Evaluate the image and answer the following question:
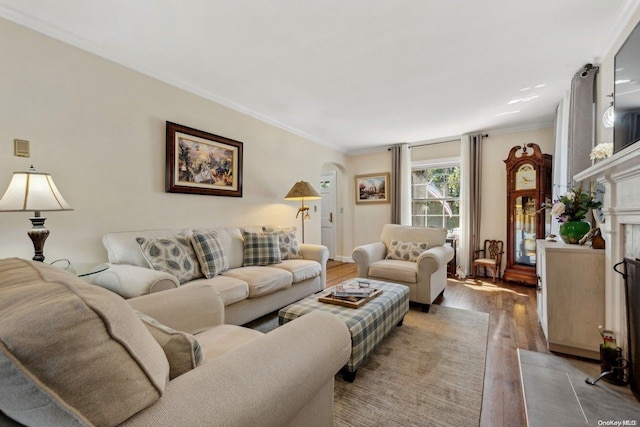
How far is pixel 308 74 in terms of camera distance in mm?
2695

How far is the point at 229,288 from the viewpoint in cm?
227

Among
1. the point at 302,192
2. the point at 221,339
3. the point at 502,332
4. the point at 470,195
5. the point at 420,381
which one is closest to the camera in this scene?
the point at 221,339

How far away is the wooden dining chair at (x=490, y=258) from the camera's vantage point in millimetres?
4137

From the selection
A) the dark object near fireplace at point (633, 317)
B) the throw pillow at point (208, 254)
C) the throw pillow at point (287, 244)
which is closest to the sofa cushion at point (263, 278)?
the throw pillow at point (208, 254)

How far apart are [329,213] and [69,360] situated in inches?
225

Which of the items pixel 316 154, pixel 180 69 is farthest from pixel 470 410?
pixel 316 154

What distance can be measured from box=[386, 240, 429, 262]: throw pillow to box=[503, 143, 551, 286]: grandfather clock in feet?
5.21

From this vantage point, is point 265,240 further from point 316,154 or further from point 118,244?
point 316,154

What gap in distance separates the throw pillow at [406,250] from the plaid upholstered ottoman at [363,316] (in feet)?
3.49

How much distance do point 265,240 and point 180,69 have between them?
6.17 feet

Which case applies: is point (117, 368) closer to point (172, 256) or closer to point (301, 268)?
point (172, 256)

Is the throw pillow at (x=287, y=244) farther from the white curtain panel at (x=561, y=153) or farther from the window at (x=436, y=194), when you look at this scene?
the white curtain panel at (x=561, y=153)

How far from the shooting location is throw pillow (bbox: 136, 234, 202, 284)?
7.33ft

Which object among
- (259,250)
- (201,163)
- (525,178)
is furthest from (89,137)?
(525,178)
